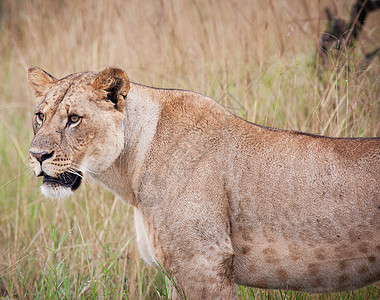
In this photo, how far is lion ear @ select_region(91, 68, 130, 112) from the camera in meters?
3.21

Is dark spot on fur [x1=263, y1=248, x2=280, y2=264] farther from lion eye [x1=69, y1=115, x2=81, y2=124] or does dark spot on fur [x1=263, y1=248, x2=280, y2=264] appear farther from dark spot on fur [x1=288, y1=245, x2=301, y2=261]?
lion eye [x1=69, y1=115, x2=81, y2=124]

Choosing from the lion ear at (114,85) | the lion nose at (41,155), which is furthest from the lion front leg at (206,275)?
the lion ear at (114,85)

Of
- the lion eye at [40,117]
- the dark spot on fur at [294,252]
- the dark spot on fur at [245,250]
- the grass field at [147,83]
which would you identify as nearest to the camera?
the dark spot on fur at [294,252]

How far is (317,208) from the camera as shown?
9.41 feet

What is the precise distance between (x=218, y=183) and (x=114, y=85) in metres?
0.96

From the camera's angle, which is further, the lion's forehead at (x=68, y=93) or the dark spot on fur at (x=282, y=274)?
the lion's forehead at (x=68, y=93)

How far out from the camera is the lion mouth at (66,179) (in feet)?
10.4

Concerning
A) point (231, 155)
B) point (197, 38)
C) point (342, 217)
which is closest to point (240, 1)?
point (197, 38)

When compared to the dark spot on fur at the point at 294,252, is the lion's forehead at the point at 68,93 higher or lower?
higher

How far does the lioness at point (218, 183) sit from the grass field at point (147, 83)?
458 mm

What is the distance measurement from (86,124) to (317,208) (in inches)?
61.2

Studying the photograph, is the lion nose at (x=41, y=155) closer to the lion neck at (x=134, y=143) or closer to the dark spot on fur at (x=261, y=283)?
the lion neck at (x=134, y=143)

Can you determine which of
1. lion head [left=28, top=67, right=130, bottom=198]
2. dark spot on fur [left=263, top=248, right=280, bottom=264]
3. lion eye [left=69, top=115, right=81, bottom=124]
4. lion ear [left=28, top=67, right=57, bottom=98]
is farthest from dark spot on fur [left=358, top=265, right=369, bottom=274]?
lion ear [left=28, top=67, right=57, bottom=98]

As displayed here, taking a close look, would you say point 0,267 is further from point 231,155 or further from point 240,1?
point 240,1
